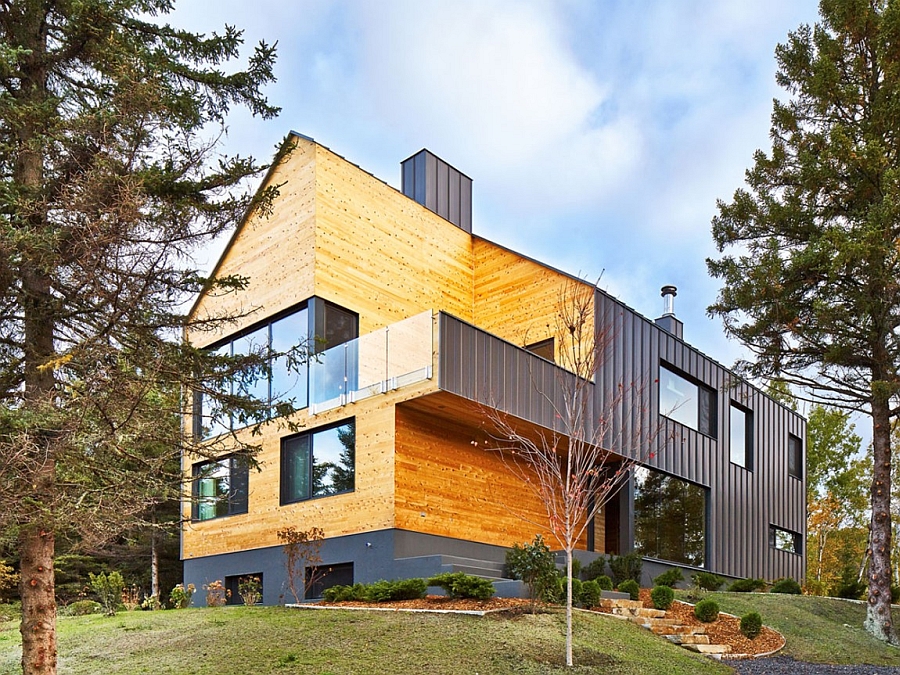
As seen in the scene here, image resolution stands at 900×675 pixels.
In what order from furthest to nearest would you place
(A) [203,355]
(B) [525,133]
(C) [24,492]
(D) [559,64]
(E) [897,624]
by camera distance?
(B) [525,133] < (D) [559,64] < (E) [897,624] < (A) [203,355] < (C) [24,492]

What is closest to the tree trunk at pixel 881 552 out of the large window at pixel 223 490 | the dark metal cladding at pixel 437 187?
the dark metal cladding at pixel 437 187

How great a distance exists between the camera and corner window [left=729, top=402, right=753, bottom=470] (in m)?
20.2

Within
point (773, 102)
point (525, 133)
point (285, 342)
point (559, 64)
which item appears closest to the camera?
point (773, 102)

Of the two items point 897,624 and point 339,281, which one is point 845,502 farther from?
point 339,281

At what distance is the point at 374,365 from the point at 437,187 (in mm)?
6058

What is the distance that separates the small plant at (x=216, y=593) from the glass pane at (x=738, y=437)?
41.5ft

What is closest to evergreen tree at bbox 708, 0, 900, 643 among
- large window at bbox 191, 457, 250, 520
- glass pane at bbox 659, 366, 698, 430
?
glass pane at bbox 659, 366, 698, 430

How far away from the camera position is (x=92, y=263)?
6.73m

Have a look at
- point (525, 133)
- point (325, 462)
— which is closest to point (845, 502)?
point (525, 133)

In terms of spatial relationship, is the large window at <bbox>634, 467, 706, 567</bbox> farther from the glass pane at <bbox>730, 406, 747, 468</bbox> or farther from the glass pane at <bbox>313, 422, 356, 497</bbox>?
the glass pane at <bbox>313, 422, 356, 497</bbox>

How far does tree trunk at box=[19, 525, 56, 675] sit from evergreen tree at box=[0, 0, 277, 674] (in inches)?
0.5

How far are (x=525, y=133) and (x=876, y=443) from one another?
44.2 feet

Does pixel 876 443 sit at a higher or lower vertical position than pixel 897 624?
higher

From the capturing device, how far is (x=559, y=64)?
19047 mm
